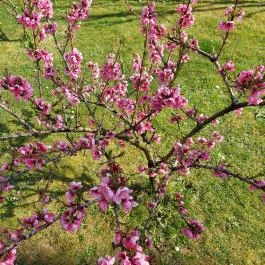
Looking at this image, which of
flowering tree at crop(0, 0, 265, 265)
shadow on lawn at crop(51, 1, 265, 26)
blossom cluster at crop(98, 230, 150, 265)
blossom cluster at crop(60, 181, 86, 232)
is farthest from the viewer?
shadow on lawn at crop(51, 1, 265, 26)

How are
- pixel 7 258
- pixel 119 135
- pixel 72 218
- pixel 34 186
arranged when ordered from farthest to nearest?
pixel 34 186 < pixel 119 135 < pixel 7 258 < pixel 72 218

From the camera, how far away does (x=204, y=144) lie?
308 inches

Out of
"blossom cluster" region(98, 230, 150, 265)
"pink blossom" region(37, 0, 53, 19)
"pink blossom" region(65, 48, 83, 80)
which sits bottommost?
"blossom cluster" region(98, 230, 150, 265)

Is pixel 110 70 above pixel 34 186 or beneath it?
above

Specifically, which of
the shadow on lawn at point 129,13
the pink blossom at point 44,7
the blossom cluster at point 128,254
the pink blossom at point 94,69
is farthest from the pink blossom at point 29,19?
the shadow on lawn at point 129,13

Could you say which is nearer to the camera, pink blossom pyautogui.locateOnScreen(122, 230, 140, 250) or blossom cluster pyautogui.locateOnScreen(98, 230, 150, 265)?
blossom cluster pyautogui.locateOnScreen(98, 230, 150, 265)

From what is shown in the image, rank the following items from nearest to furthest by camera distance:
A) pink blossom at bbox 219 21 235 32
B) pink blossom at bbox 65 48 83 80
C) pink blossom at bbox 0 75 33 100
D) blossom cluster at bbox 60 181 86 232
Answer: blossom cluster at bbox 60 181 86 232
pink blossom at bbox 0 75 33 100
pink blossom at bbox 219 21 235 32
pink blossom at bbox 65 48 83 80

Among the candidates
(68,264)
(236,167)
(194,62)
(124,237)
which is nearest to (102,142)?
(68,264)

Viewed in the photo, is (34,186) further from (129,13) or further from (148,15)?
(129,13)

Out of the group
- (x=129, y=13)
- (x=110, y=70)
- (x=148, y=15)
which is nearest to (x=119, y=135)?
(x=110, y=70)

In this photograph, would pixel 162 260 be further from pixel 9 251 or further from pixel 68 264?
pixel 9 251

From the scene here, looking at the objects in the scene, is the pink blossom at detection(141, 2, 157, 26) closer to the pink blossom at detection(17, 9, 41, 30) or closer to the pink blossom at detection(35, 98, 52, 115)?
the pink blossom at detection(17, 9, 41, 30)

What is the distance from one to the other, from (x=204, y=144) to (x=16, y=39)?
783 centimetres

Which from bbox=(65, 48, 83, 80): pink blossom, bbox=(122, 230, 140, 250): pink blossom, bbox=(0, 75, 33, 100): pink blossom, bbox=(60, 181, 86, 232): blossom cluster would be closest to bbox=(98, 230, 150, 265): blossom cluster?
bbox=(122, 230, 140, 250): pink blossom
